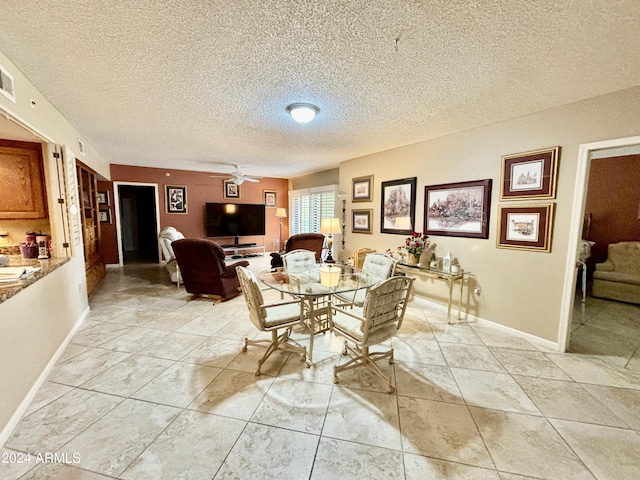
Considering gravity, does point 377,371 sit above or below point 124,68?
below

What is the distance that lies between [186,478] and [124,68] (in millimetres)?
2782

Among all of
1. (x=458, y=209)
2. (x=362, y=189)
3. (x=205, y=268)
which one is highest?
(x=362, y=189)

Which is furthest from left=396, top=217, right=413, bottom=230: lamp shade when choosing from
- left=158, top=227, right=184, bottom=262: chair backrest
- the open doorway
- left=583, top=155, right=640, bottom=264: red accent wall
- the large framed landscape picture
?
left=158, top=227, right=184, bottom=262: chair backrest

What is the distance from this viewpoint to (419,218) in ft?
13.2

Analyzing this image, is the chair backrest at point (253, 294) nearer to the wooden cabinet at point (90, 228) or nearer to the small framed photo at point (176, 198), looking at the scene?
the wooden cabinet at point (90, 228)

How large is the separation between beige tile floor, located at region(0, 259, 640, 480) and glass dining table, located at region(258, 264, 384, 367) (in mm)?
376

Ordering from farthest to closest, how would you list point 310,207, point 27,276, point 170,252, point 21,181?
point 310,207
point 170,252
point 21,181
point 27,276

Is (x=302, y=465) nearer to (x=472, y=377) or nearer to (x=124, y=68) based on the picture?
(x=472, y=377)

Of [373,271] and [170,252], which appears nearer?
[373,271]

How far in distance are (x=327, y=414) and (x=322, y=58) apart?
2.51m

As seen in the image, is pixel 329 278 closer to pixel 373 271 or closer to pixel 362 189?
pixel 373 271

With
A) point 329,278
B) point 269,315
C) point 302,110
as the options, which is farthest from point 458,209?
point 269,315

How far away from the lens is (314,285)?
264cm

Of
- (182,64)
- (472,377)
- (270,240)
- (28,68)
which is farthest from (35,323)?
(270,240)
